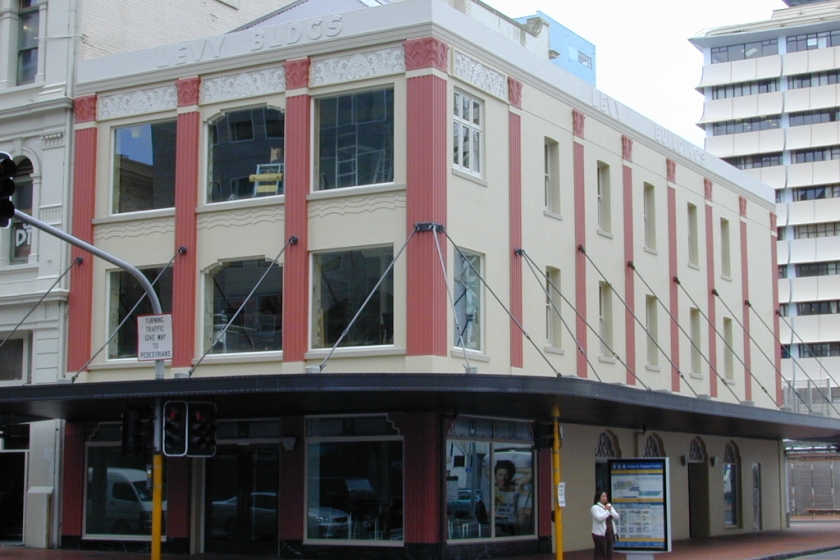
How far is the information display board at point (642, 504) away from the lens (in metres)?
24.6

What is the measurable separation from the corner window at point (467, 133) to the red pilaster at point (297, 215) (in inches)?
126

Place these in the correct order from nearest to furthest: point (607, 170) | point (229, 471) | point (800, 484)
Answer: point (229, 471), point (607, 170), point (800, 484)

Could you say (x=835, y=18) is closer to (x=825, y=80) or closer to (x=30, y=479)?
(x=825, y=80)

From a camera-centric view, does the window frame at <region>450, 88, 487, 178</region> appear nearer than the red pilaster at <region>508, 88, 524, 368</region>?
Yes

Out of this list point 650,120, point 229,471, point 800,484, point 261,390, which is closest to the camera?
point 261,390

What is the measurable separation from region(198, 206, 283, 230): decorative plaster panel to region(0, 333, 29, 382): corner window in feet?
19.3

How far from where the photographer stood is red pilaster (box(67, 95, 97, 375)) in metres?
29.3

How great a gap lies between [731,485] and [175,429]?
82.1 feet

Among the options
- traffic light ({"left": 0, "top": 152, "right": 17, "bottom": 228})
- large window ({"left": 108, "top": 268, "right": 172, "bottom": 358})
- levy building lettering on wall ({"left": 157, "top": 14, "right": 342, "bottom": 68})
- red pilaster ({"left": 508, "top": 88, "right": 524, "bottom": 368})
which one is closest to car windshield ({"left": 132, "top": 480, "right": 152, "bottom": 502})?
large window ({"left": 108, "top": 268, "right": 172, "bottom": 358})

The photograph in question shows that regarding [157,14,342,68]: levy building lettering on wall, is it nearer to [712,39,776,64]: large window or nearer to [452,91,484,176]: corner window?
[452,91,484,176]: corner window

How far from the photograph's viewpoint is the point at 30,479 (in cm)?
2981

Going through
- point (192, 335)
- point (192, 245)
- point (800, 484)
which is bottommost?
point (800, 484)

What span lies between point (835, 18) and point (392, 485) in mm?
65887

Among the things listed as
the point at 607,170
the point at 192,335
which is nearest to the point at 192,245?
the point at 192,335
